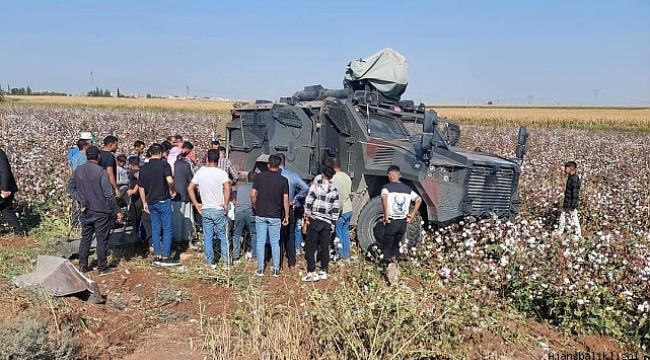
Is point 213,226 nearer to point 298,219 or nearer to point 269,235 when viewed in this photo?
point 269,235

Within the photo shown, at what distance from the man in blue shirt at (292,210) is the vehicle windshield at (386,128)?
161 centimetres

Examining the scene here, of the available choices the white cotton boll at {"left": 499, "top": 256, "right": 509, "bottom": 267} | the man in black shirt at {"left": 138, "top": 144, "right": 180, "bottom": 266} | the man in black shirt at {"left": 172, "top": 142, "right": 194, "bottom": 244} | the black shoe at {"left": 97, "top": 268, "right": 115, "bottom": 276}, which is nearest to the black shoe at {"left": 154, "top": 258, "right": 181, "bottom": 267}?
the man in black shirt at {"left": 138, "top": 144, "right": 180, "bottom": 266}

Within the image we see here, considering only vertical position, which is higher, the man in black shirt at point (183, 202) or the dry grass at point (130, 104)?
the dry grass at point (130, 104)

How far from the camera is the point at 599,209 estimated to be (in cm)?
965

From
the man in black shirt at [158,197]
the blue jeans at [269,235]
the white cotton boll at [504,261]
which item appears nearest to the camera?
the white cotton boll at [504,261]

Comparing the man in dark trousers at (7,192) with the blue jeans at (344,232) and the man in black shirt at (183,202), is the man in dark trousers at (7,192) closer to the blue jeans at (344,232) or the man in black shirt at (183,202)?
the man in black shirt at (183,202)

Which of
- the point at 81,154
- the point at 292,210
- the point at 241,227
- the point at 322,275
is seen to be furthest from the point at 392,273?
the point at 81,154

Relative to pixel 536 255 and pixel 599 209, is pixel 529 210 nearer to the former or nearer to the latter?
pixel 599 209

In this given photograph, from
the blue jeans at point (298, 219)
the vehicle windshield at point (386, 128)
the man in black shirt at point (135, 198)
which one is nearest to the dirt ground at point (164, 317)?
the blue jeans at point (298, 219)

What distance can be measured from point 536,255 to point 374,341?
9.41 ft

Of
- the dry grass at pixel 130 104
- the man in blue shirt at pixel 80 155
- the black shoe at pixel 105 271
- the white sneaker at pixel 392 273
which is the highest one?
the dry grass at pixel 130 104

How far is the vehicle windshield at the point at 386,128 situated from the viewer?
8.84m

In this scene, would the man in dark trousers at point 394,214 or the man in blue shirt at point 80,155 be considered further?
the man in blue shirt at point 80,155

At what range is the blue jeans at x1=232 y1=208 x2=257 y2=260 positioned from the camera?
25.1ft
